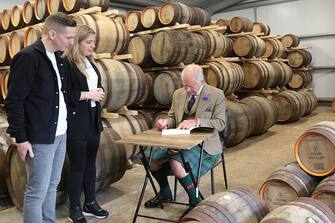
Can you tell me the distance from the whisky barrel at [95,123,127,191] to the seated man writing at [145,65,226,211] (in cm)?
51

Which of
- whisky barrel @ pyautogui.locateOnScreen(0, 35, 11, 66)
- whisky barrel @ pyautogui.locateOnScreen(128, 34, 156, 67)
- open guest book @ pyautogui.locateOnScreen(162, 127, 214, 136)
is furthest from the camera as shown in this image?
whisky barrel @ pyautogui.locateOnScreen(128, 34, 156, 67)

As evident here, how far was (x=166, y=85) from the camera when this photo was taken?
5.97 meters

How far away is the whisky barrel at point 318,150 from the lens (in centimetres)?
316

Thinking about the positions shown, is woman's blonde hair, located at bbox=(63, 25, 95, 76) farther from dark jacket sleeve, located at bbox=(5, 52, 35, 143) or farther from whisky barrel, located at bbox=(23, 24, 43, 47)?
whisky barrel, located at bbox=(23, 24, 43, 47)

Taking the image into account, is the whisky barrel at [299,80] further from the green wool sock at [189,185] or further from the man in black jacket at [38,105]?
the man in black jacket at [38,105]

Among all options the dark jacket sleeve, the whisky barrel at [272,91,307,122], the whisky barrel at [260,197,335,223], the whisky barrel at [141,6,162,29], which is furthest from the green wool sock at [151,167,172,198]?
the whisky barrel at [272,91,307,122]

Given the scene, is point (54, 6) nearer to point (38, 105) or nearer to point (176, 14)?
point (176, 14)

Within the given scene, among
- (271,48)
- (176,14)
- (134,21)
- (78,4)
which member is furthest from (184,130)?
(271,48)

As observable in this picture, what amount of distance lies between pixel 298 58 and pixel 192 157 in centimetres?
853

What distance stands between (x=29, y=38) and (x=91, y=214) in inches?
110

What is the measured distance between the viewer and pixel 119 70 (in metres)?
4.70

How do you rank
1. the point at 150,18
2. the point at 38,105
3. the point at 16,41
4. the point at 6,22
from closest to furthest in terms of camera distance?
the point at 38,105, the point at 16,41, the point at 6,22, the point at 150,18

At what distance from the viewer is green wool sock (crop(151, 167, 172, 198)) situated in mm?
3428

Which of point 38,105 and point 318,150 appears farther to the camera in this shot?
point 318,150
